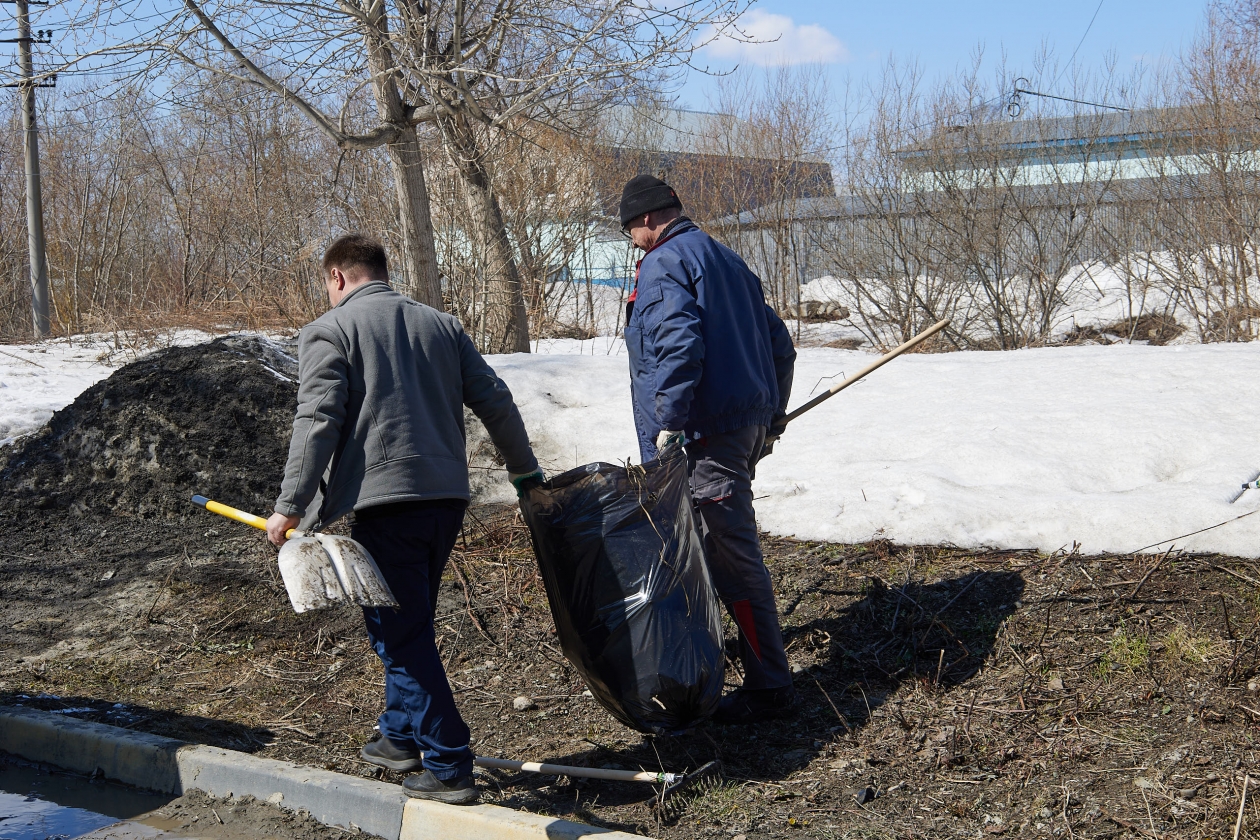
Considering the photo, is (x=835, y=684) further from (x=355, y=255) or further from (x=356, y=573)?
(x=355, y=255)

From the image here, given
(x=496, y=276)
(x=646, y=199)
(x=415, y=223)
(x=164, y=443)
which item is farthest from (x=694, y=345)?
(x=496, y=276)

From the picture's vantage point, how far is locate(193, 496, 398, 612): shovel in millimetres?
2580

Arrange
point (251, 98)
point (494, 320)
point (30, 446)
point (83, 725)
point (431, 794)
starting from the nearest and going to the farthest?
point (431, 794)
point (83, 725)
point (30, 446)
point (251, 98)
point (494, 320)

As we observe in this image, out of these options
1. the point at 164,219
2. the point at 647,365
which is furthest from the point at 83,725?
the point at 164,219

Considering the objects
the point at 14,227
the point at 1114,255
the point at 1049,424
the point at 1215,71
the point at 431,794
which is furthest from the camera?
the point at 14,227

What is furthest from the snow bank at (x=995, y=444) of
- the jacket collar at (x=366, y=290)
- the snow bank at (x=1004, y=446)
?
the jacket collar at (x=366, y=290)

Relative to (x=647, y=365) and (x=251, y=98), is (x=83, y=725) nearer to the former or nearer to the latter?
(x=647, y=365)

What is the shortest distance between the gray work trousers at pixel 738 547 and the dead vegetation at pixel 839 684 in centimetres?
26

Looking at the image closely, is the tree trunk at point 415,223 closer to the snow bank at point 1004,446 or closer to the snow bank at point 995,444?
the snow bank at point 995,444

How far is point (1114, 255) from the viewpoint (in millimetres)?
11602

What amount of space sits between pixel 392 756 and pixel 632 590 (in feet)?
3.18

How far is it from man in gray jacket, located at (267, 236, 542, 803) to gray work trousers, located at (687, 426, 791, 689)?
2.82ft

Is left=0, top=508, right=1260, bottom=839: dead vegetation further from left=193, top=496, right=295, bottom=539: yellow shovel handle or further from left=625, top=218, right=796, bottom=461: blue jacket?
left=625, top=218, right=796, bottom=461: blue jacket

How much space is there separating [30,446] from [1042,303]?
10.8 m
